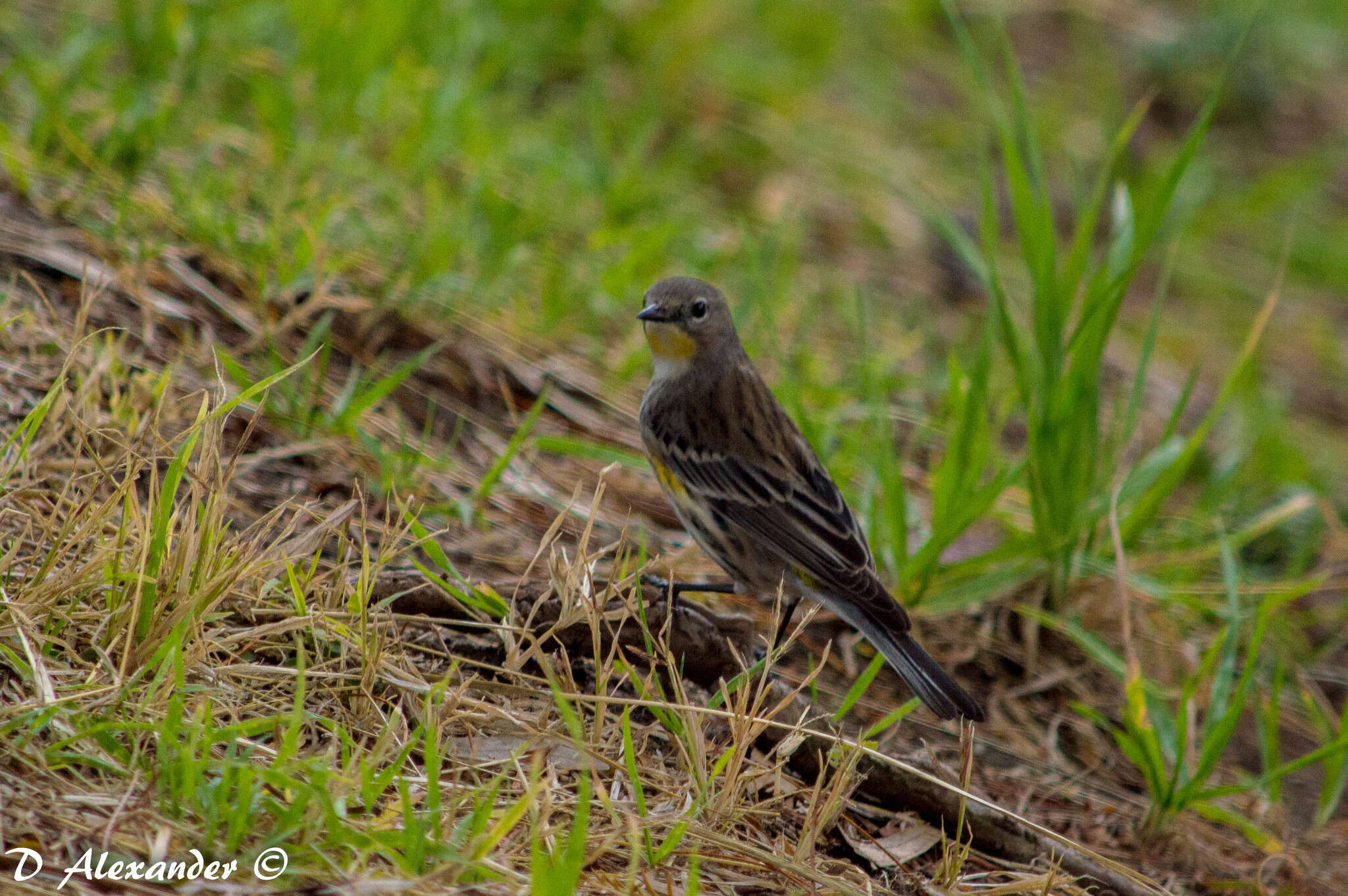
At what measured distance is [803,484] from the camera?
4.10 meters

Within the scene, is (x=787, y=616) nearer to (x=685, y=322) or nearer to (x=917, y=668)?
(x=917, y=668)

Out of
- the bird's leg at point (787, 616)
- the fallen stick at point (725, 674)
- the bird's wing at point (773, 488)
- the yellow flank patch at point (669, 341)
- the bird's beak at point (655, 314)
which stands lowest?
the bird's leg at point (787, 616)

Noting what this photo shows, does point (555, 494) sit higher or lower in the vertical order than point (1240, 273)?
lower

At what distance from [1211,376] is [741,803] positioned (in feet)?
17.2

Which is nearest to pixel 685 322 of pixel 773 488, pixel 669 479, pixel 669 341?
pixel 669 341

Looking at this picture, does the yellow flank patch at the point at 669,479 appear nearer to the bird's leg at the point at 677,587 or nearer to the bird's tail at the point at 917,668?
the bird's leg at the point at 677,587

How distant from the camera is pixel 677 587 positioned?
12.0ft

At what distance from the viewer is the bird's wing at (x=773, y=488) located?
3.82m

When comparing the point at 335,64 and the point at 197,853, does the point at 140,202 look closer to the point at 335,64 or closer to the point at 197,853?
the point at 335,64

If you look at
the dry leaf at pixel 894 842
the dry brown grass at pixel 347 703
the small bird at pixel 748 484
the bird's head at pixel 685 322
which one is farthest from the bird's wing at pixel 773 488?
the dry leaf at pixel 894 842

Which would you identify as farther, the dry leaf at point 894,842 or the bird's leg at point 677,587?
the bird's leg at point 677,587

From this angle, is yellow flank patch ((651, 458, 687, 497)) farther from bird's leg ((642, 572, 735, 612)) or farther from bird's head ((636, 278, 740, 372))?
bird's head ((636, 278, 740, 372))

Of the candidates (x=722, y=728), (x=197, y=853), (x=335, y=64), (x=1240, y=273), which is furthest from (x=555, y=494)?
(x=1240, y=273)

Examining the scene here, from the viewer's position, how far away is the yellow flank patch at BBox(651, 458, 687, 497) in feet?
13.5
